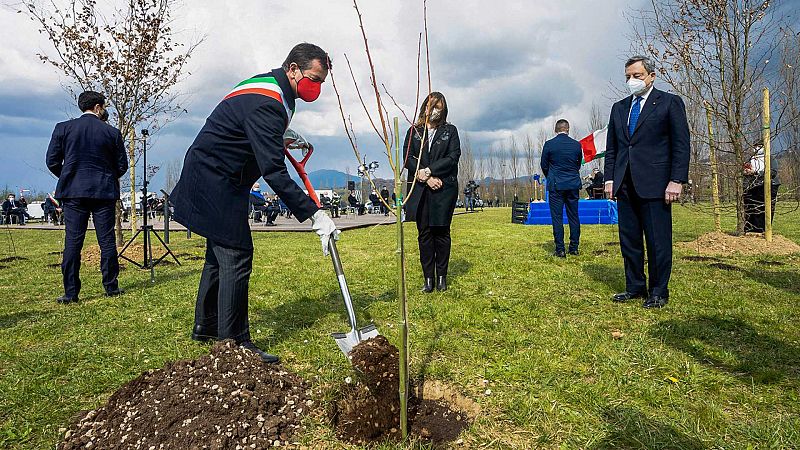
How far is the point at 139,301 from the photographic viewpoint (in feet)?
15.8

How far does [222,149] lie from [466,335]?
6.87ft

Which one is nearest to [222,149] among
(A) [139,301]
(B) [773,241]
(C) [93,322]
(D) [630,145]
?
(C) [93,322]

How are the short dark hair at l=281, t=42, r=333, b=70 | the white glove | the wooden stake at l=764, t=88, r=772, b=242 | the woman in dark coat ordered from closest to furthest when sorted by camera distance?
1. the white glove
2. the short dark hair at l=281, t=42, r=333, b=70
3. the woman in dark coat
4. the wooden stake at l=764, t=88, r=772, b=242

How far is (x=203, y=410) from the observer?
7.13 feet

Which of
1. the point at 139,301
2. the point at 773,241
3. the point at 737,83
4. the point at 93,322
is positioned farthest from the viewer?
the point at 737,83

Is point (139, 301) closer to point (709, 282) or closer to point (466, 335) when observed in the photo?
point (466, 335)

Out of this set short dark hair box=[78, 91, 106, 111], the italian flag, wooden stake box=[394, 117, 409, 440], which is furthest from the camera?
the italian flag

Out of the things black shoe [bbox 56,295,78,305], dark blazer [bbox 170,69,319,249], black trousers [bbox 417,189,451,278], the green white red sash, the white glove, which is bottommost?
black shoe [bbox 56,295,78,305]

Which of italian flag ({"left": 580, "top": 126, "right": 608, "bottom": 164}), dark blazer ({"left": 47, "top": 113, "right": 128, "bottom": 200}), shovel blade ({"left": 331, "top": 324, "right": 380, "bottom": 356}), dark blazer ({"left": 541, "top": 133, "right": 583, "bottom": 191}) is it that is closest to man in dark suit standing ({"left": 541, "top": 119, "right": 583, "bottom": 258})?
dark blazer ({"left": 541, "top": 133, "right": 583, "bottom": 191})

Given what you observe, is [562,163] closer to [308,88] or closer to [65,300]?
[308,88]

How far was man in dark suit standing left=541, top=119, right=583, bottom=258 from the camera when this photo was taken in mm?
7227

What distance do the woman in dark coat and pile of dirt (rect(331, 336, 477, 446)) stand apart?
2.53m

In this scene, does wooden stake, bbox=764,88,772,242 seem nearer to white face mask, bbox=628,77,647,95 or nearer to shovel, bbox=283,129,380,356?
white face mask, bbox=628,77,647,95

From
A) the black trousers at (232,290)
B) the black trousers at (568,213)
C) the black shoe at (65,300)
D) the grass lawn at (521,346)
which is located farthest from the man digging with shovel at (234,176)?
the black trousers at (568,213)
